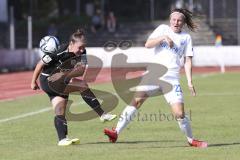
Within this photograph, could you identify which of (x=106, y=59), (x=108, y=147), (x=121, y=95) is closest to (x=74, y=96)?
(x=121, y=95)

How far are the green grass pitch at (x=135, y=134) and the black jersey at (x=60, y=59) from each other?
3.86ft

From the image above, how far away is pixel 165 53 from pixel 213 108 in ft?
25.0

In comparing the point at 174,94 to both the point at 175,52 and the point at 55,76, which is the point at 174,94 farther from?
the point at 55,76

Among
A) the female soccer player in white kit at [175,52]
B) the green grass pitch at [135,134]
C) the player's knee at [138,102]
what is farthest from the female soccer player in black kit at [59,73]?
the female soccer player in white kit at [175,52]

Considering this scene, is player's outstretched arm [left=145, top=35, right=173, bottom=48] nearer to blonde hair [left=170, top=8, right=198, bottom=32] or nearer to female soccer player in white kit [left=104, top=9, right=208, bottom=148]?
female soccer player in white kit [left=104, top=9, right=208, bottom=148]

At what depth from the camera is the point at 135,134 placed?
1375cm

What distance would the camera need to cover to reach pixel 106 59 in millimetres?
40625

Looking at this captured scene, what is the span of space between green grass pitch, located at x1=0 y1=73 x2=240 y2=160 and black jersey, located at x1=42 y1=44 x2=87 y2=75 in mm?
1177

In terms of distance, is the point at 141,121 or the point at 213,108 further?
the point at 213,108

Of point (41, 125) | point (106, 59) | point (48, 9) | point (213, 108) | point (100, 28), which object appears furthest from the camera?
point (48, 9)

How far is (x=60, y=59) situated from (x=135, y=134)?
229 cm

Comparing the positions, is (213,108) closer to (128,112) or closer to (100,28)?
(128,112)

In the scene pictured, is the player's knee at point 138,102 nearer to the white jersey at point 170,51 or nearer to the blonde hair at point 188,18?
the white jersey at point 170,51

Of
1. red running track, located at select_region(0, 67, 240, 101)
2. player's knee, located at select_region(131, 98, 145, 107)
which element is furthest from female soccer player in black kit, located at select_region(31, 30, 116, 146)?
red running track, located at select_region(0, 67, 240, 101)
